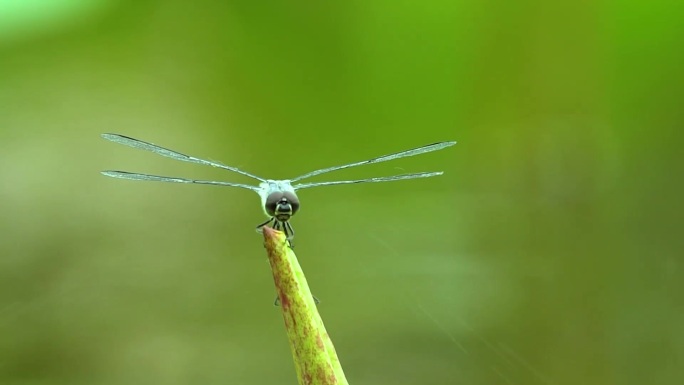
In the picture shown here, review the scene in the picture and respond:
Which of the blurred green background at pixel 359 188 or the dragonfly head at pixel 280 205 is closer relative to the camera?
the dragonfly head at pixel 280 205

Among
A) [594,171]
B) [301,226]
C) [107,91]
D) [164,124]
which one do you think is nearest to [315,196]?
[301,226]

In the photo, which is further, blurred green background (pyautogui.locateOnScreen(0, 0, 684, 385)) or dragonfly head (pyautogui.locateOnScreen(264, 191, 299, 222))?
blurred green background (pyautogui.locateOnScreen(0, 0, 684, 385))

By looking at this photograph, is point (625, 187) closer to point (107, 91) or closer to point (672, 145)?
point (672, 145)

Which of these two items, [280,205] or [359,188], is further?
[359,188]

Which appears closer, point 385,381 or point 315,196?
point 385,381
